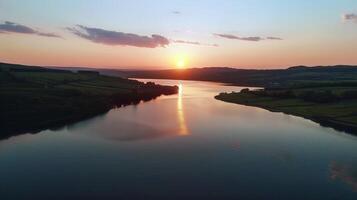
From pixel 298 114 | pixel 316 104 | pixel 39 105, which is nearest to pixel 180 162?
pixel 39 105

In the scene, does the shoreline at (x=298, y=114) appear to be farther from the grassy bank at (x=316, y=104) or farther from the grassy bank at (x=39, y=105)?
the grassy bank at (x=39, y=105)

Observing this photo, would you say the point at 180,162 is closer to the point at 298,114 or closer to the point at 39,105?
the point at 39,105

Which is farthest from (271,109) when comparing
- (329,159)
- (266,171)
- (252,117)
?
(266,171)

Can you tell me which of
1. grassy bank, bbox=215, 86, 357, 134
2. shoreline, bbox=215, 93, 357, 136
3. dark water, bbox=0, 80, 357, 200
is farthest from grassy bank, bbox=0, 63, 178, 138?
grassy bank, bbox=215, 86, 357, 134

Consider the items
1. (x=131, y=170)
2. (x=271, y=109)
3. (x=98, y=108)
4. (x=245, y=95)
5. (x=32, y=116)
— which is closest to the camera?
(x=131, y=170)

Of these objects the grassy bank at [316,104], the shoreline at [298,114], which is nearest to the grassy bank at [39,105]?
the shoreline at [298,114]

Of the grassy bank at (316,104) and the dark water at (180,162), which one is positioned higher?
the grassy bank at (316,104)

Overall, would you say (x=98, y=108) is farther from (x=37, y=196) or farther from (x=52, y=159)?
(x=37, y=196)
